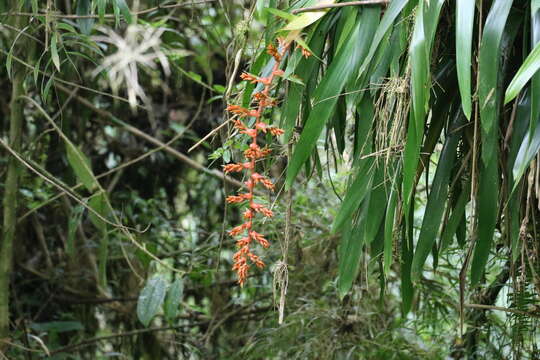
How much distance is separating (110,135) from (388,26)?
173 cm

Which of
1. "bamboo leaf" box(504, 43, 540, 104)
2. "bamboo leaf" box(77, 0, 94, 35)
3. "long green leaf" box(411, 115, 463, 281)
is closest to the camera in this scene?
"bamboo leaf" box(504, 43, 540, 104)

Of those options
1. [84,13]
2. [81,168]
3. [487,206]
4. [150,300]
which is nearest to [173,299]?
[150,300]

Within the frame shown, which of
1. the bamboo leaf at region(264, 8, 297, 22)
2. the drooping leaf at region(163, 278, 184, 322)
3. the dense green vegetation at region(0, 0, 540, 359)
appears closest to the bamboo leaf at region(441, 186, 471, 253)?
the dense green vegetation at region(0, 0, 540, 359)

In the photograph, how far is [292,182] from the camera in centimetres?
107

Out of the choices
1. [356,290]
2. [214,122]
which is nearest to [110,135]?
[214,122]

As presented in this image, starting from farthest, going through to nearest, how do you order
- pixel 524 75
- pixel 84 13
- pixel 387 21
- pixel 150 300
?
pixel 150 300 < pixel 84 13 < pixel 387 21 < pixel 524 75

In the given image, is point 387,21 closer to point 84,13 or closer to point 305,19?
point 305,19

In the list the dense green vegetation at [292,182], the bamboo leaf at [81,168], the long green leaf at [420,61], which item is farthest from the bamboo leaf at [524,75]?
the bamboo leaf at [81,168]

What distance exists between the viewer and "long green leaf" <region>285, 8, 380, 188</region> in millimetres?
1057

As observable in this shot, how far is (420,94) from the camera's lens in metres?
0.95

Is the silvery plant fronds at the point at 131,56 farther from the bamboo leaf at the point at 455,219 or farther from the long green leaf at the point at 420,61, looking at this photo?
the bamboo leaf at the point at 455,219

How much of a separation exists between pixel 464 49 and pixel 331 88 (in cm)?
22

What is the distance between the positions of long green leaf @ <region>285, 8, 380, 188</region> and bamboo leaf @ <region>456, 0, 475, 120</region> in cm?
16

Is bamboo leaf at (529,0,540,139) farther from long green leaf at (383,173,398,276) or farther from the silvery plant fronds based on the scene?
the silvery plant fronds
